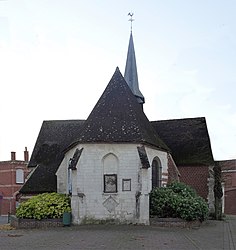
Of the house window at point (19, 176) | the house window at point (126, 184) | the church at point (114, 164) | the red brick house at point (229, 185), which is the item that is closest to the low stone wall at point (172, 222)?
the church at point (114, 164)

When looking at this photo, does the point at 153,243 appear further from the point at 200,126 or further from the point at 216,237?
the point at 200,126

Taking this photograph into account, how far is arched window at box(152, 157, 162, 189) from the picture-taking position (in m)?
26.7

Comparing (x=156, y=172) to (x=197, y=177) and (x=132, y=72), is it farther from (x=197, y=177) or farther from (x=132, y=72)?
(x=132, y=72)

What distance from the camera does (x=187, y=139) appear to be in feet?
116

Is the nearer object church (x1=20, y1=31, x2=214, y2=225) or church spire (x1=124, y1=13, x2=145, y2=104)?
church (x1=20, y1=31, x2=214, y2=225)

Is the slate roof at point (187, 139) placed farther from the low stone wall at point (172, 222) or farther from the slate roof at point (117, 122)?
the low stone wall at point (172, 222)

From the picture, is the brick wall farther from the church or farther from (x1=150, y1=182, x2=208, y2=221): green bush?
(x1=150, y1=182, x2=208, y2=221): green bush

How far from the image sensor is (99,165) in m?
23.9

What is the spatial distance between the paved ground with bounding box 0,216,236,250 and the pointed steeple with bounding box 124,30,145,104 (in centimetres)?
2036

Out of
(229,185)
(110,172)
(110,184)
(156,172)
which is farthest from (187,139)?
(229,185)

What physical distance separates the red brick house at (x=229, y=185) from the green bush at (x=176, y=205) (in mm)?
19543

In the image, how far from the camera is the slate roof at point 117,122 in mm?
24000

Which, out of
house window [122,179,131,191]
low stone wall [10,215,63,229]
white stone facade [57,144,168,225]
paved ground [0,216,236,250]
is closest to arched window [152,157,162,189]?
white stone facade [57,144,168,225]

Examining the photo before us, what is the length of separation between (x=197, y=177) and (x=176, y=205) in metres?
11.1
